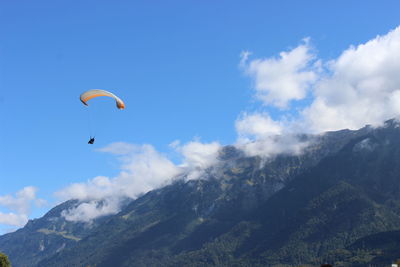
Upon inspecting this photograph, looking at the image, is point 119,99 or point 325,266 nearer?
point 325,266

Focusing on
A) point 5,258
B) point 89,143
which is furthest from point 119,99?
point 5,258

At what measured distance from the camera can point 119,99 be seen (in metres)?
122

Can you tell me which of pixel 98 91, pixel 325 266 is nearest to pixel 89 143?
pixel 98 91

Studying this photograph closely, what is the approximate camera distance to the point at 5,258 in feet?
538

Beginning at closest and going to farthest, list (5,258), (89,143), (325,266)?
1. (325,266)
2. (89,143)
3. (5,258)

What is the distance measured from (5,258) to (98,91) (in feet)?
270

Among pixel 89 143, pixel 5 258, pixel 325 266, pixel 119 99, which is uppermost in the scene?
pixel 119 99

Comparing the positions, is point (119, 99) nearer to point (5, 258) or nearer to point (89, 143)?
point (89, 143)

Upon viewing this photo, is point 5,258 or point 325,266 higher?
point 5,258

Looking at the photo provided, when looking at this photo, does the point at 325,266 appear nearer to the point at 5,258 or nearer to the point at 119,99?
the point at 119,99

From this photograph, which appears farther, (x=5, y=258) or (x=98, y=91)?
(x=5, y=258)

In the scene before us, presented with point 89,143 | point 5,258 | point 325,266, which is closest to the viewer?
point 325,266

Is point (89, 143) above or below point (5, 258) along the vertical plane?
above

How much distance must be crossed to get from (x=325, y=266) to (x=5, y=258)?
378ft
